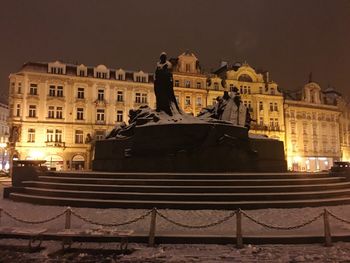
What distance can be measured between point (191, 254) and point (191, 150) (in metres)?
6.72

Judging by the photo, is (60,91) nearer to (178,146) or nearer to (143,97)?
(143,97)

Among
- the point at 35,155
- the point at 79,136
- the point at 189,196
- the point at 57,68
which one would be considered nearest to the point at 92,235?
the point at 189,196

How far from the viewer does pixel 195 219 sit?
8.31 m

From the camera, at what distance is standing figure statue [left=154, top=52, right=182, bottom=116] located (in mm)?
14227

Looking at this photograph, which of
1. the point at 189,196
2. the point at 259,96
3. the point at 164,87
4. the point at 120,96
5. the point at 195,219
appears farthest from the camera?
the point at 259,96

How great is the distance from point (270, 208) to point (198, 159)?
11.8 ft

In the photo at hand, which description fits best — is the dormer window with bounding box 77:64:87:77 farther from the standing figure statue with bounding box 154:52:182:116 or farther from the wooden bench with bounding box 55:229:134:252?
the wooden bench with bounding box 55:229:134:252

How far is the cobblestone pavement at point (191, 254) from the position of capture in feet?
19.0

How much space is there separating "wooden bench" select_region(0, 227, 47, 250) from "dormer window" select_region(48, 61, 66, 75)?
38337mm

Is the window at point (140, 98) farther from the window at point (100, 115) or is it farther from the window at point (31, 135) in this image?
the window at point (31, 135)

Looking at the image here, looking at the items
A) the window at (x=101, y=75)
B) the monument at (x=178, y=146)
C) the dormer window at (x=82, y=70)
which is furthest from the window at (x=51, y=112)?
the monument at (x=178, y=146)

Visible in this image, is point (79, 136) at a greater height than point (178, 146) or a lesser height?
greater

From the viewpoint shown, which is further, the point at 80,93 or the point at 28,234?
the point at 80,93

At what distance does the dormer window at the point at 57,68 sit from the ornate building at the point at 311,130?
3283 cm
